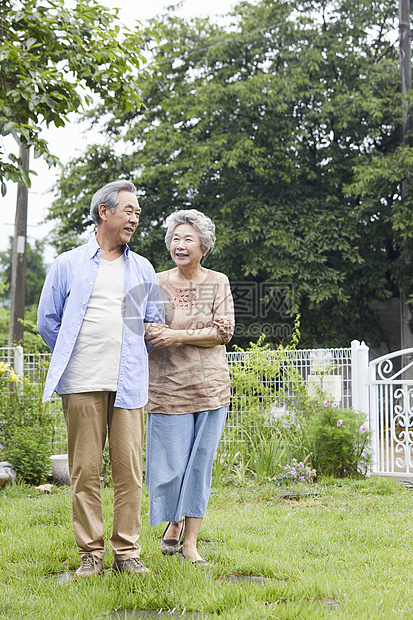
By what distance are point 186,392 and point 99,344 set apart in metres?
0.57

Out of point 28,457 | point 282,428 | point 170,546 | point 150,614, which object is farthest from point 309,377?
point 150,614

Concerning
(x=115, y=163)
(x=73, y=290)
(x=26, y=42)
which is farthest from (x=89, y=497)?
(x=115, y=163)

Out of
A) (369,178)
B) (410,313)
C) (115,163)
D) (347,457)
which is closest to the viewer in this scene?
(347,457)

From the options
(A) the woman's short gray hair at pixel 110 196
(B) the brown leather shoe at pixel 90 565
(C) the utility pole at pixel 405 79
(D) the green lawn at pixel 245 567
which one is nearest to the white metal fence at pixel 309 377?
(D) the green lawn at pixel 245 567

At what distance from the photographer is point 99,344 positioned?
3.12 m

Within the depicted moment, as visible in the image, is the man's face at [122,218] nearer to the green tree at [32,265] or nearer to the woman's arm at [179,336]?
the woman's arm at [179,336]

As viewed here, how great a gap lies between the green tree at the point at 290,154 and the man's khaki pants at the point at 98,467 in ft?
28.4

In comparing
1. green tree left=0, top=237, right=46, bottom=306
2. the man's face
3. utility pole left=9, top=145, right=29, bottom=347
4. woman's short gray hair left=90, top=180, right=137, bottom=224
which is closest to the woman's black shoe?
the man's face

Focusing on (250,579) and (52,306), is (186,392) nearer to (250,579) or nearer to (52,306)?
(52,306)

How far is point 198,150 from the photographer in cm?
1238

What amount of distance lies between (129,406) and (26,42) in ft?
10.4

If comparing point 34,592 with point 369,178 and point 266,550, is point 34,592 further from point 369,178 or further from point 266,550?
point 369,178

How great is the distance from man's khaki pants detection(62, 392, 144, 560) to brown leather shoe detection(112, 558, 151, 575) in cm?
2

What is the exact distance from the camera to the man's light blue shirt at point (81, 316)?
10.1 feet
